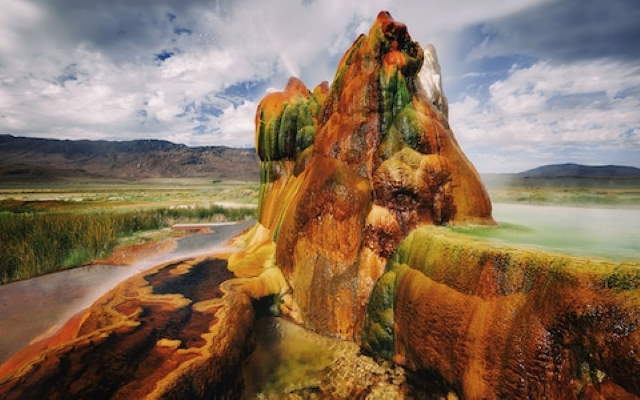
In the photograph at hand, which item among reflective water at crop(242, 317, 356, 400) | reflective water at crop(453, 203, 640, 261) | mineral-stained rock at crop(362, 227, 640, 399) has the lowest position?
reflective water at crop(242, 317, 356, 400)

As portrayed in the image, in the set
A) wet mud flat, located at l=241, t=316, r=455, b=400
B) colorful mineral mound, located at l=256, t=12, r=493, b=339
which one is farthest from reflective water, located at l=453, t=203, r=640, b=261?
wet mud flat, located at l=241, t=316, r=455, b=400

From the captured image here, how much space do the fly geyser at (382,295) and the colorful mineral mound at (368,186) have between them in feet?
0.10

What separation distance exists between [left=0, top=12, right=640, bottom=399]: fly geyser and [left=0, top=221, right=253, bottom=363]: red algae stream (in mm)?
422

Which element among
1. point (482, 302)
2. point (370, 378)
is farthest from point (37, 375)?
point (482, 302)

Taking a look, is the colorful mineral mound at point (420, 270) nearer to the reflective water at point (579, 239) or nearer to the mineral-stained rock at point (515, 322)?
the mineral-stained rock at point (515, 322)

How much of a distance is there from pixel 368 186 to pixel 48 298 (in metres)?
7.21

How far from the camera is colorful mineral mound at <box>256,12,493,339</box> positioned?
5883 mm

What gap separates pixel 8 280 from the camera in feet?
27.1

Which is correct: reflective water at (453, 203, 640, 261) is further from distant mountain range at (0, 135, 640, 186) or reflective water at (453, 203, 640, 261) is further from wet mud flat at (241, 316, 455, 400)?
distant mountain range at (0, 135, 640, 186)

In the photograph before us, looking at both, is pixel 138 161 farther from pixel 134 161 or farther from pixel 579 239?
pixel 579 239

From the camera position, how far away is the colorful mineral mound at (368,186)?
588cm

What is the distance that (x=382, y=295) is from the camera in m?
5.30

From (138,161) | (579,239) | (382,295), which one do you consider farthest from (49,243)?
(138,161)

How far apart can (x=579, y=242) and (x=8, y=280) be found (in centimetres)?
1224
